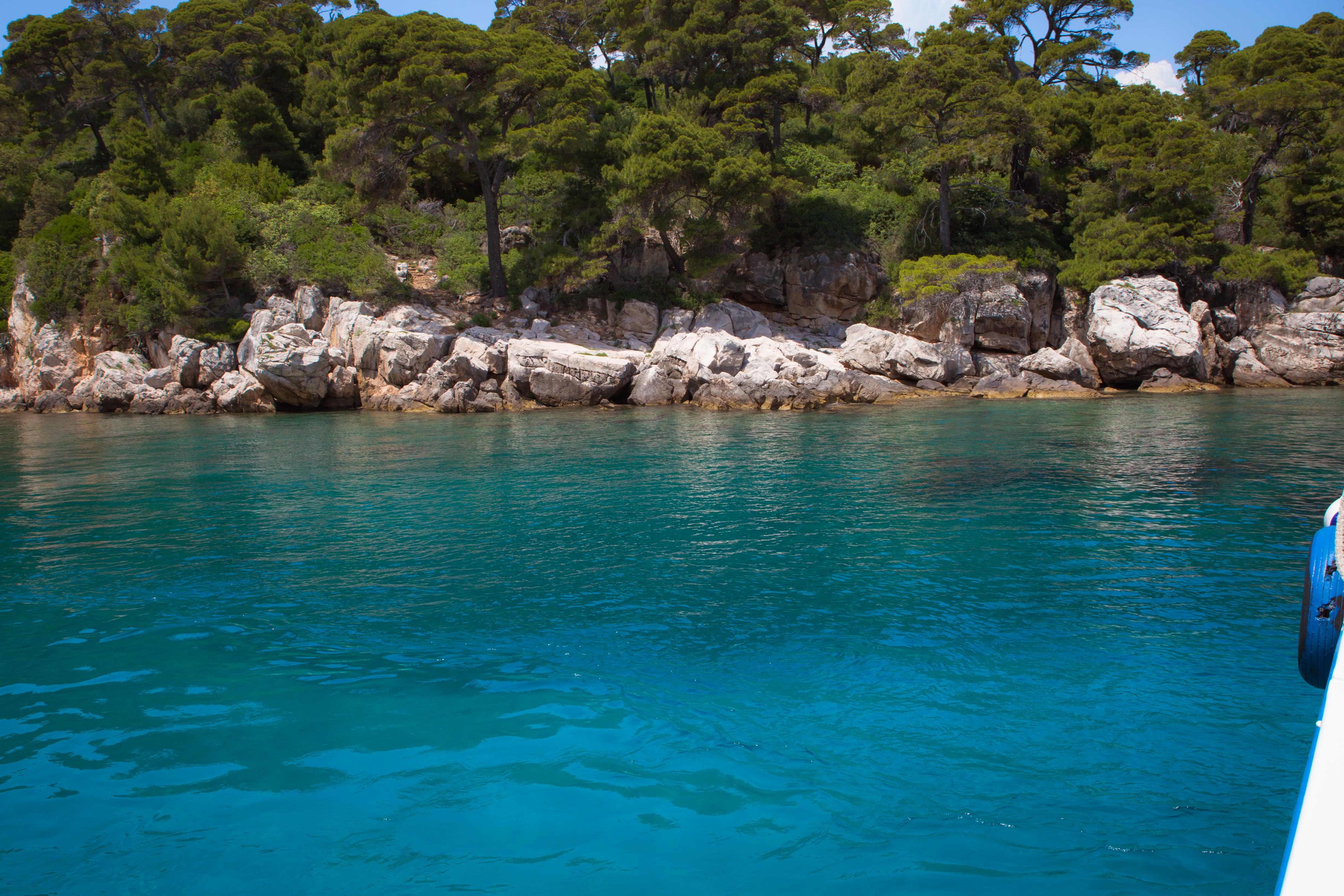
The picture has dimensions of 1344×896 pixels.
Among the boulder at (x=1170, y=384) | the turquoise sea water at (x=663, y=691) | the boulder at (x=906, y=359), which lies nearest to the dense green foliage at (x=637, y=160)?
the boulder at (x=906, y=359)

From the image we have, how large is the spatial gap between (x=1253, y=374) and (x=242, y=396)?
41.2m

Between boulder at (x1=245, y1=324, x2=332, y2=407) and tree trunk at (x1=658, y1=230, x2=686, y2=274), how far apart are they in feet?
51.9

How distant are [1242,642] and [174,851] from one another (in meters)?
7.68

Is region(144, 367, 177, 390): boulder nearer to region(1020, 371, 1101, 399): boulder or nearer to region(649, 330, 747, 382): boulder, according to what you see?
region(649, 330, 747, 382): boulder

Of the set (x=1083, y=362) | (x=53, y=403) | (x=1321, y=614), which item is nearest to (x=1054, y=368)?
(x=1083, y=362)

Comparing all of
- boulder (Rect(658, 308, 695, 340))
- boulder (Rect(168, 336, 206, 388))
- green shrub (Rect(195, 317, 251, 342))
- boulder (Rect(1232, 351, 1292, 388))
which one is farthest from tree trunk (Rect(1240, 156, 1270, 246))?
boulder (Rect(168, 336, 206, 388))

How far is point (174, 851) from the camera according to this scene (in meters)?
3.98

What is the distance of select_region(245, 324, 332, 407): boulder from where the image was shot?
29578mm

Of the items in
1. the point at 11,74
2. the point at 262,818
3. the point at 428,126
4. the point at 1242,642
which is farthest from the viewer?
the point at 11,74

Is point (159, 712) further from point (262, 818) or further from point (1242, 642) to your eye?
point (1242, 642)

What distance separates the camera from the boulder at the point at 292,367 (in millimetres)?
29578

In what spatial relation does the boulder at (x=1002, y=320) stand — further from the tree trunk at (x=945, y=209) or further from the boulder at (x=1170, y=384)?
the boulder at (x=1170, y=384)

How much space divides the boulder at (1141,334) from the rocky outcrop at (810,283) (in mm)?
9701

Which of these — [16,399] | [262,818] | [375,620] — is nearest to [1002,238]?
[375,620]
